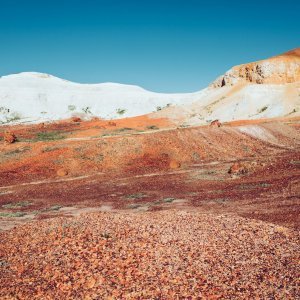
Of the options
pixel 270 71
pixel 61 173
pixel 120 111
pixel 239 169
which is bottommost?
pixel 239 169

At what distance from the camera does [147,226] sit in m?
15.3

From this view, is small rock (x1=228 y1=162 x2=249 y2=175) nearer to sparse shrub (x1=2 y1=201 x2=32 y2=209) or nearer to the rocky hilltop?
sparse shrub (x1=2 y1=201 x2=32 y2=209)

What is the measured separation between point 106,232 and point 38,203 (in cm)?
1351

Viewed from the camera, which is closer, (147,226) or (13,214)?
(147,226)

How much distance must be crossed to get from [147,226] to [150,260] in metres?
3.57

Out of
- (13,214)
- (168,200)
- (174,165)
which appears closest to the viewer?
(13,214)

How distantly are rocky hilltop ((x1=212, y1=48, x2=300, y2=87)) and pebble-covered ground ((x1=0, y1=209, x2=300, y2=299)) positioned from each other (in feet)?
235

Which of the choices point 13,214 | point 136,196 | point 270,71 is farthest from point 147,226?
point 270,71

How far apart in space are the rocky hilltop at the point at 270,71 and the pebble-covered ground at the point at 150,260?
7150 cm

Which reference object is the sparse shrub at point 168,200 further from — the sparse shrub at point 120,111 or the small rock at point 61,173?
the sparse shrub at point 120,111

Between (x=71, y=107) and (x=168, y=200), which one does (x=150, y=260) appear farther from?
(x=71, y=107)

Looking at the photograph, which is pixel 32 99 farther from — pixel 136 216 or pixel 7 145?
pixel 136 216

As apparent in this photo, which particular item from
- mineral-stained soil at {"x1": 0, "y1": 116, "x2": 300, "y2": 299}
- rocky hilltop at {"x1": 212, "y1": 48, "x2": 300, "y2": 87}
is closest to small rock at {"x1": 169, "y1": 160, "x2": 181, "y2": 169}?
mineral-stained soil at {"x1": 0, "y1": 116, "x2": 300, "y2": 299}

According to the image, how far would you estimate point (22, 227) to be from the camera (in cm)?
1622
